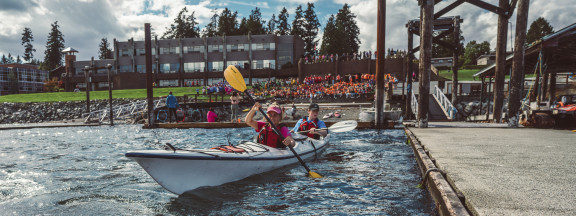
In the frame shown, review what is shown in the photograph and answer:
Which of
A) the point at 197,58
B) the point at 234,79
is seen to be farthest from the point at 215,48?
the point at 234,79

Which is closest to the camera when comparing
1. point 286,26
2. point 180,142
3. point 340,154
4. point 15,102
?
point 340,154

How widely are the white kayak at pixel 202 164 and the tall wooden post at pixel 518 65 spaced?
353 inches

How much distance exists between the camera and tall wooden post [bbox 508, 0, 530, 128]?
11344 mm

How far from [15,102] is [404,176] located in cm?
4642

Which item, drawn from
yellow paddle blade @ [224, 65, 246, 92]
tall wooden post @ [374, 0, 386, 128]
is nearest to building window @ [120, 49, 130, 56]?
tall wooden post @ [374, 0, 386, 128]

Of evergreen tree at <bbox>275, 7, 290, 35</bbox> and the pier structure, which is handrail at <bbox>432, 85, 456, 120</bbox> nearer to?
the pier structure

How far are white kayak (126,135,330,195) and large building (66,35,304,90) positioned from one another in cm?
4396

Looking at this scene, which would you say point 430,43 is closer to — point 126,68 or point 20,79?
point 126,68

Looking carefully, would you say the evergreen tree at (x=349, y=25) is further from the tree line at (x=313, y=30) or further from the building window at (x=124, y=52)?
the building window at (x=124, y=52)

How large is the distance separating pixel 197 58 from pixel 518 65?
1914 inches

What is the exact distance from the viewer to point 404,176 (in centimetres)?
665

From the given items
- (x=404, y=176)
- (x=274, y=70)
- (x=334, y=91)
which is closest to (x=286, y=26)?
(x=274, y=70)

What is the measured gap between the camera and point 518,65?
37.8 ft

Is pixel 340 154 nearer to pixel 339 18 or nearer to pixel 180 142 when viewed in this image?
pixel 180 142
